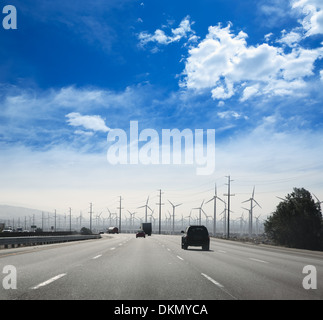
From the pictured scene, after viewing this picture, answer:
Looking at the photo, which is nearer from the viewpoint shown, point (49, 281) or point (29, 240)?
point (49, 281)

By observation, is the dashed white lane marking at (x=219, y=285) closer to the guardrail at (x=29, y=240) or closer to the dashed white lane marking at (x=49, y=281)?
the dashed white lane marking at (x=49, y=281)

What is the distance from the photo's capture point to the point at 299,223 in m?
54.1

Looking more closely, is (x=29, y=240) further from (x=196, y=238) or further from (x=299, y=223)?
(x=299, y=223)

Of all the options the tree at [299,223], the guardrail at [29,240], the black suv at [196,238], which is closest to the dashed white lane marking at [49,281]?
the guardrail at [29,240]

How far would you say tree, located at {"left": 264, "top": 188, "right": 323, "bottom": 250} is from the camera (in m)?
53.7

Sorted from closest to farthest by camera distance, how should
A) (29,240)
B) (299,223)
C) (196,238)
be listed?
(196,238), (29,240), (299,223)

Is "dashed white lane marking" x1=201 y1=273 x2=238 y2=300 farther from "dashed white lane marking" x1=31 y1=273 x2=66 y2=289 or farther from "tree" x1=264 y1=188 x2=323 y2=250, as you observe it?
"tree" x1=264 y1=188 x2=323 y2=250

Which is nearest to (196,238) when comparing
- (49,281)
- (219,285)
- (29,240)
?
(29,240)

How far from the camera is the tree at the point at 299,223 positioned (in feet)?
176

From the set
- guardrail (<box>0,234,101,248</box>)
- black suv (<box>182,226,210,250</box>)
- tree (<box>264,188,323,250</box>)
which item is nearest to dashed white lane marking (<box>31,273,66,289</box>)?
guardrail (<box>0,234,101,248</box>)

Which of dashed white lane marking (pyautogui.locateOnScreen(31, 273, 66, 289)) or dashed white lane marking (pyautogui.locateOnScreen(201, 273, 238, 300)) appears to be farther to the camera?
dashed white lane marking (pyautogui.locateOnScreen(31, 273, 66, 289))
